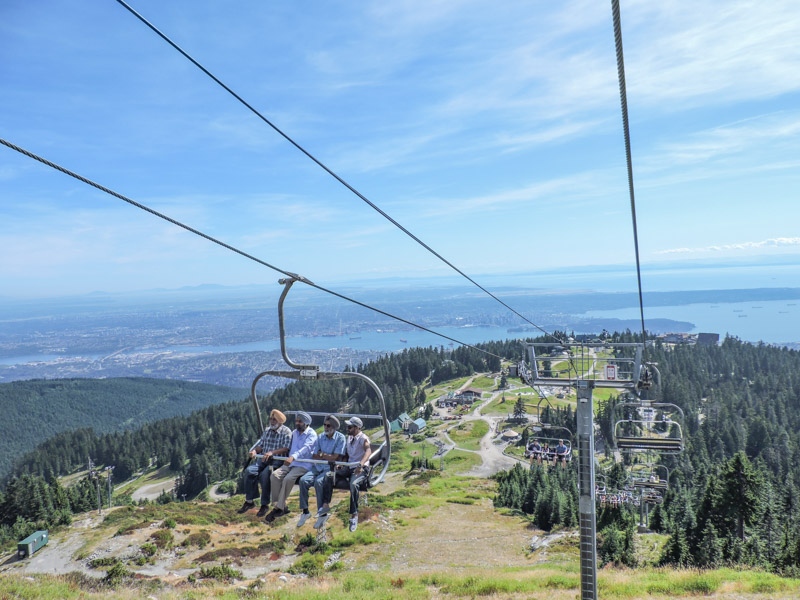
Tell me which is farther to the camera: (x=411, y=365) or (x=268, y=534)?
(x=411, y=365)

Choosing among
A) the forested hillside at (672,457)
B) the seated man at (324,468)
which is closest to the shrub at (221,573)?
the forested hillside at (672,457)

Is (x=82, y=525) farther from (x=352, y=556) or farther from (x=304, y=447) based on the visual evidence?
(x=304, y=447)

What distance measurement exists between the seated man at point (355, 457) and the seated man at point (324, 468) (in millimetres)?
206

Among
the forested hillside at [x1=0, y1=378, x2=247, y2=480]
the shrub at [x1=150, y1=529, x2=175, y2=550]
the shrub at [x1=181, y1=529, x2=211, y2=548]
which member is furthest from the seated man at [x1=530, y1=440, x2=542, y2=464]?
the forested hillside at [x1=0, y1=378, x2=247, y2=480]

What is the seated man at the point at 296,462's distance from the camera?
1123 centimetres

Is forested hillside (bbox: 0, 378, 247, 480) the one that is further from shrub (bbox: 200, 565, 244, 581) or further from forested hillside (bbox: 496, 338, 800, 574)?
shrub (bbox: 200, 565, 244, 581)

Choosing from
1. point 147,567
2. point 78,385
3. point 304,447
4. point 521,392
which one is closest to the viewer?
point 304,447

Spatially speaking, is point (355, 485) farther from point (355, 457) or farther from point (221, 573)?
point (221, 573)

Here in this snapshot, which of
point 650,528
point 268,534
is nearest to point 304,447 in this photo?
point 268,534

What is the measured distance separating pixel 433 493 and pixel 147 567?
28.9m

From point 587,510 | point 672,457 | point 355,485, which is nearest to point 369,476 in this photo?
point 355,485

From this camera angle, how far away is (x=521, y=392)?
358ft

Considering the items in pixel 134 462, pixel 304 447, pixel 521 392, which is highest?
pixel 304 447

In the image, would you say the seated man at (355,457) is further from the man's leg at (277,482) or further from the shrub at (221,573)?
the shrub at (221,573)
